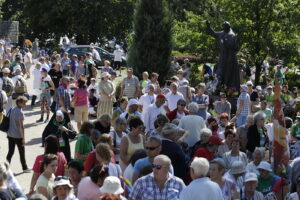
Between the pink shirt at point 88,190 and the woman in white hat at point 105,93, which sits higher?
the woman in white hat at point 105,93

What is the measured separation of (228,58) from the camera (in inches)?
895

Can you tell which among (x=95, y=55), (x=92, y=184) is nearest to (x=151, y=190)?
(x=92, y=184)

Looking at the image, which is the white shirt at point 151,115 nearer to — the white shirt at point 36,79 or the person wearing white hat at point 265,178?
the person wearing white hat at point 265,178

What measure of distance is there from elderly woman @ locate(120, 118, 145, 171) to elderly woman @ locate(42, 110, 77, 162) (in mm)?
2303

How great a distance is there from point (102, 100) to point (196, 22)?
11403mm

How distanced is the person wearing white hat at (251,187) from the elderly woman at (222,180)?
0.48 feet

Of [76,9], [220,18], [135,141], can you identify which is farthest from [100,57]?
[135,141]

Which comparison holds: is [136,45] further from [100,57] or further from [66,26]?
[66,26]

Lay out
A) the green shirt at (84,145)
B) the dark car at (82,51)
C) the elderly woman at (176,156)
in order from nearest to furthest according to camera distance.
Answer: the elderly woman at (176,156) → the green shirt at (84,145) → the dark car at (82,51)

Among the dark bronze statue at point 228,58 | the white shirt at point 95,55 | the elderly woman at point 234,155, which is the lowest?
the elderly woman at point 234,155

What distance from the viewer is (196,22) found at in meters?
28.6

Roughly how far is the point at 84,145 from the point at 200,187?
144 inches

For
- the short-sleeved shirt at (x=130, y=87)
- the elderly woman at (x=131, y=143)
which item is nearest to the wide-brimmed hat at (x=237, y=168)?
the elderly woman at (x=131, y=143)

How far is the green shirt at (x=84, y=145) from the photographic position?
1122 centimetres
